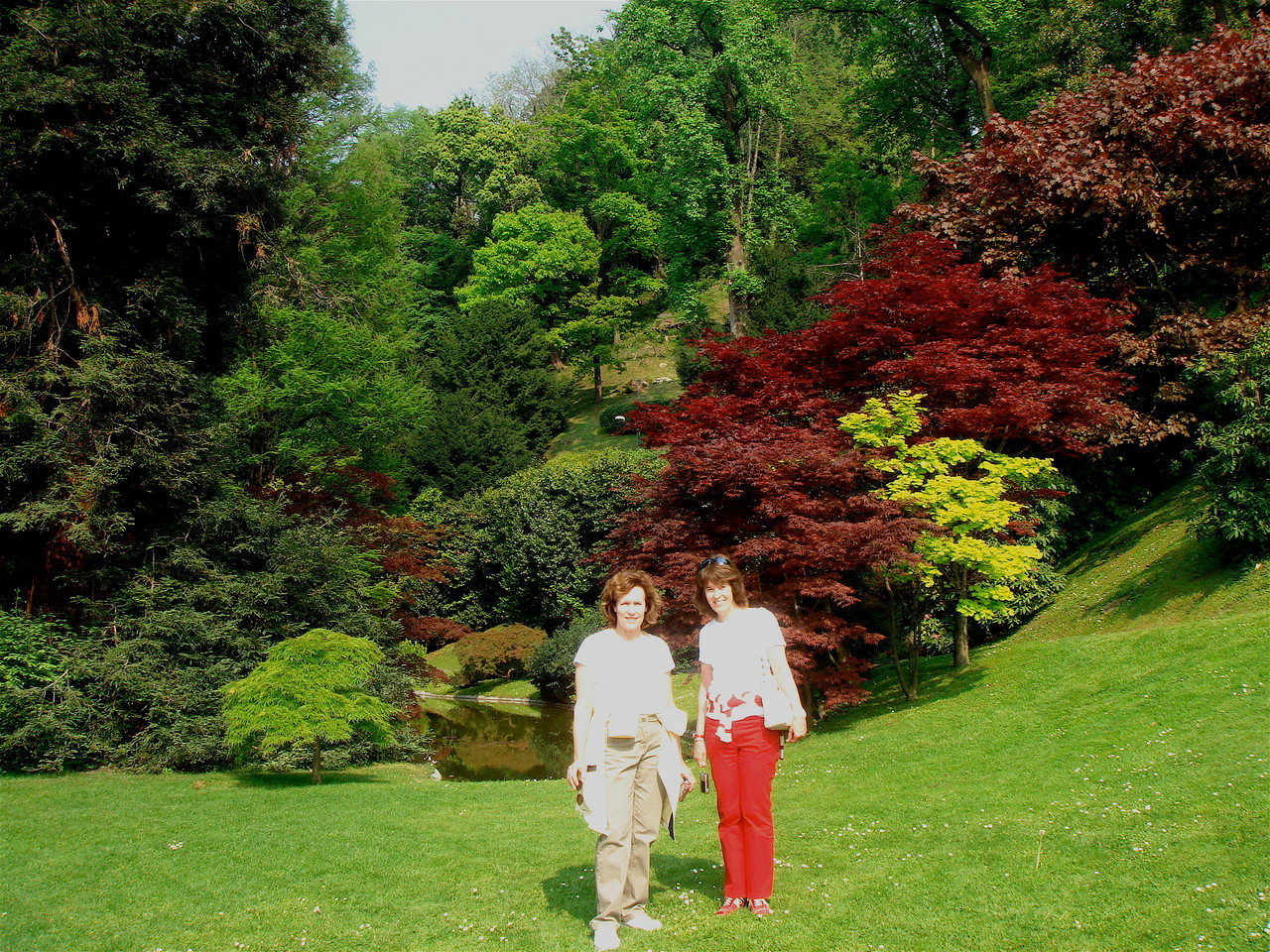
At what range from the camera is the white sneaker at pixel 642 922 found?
4.47 meters

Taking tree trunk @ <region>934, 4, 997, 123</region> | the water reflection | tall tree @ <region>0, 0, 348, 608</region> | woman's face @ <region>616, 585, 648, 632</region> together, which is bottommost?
the water reflection

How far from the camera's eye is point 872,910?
15.3 feet

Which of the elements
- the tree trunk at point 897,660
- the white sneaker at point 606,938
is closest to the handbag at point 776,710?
the white sneaker at point 606,938

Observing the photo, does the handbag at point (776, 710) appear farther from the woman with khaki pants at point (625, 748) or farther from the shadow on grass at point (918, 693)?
the shadow on grass at point (918, 693)

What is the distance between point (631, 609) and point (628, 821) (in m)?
1.05

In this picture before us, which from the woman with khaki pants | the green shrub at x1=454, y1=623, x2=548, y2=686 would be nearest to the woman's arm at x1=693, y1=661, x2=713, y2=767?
the woman with khaki pants

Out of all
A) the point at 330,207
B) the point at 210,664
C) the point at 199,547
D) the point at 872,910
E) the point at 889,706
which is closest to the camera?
the point at 872,910

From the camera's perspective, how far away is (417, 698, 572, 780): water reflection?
16266 mm

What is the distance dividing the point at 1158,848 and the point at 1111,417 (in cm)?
988

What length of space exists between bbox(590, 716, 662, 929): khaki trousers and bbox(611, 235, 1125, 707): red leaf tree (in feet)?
24.3

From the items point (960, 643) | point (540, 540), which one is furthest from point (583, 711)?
point (540, 540)

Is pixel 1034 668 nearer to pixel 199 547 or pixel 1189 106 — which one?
pixel 1189 106

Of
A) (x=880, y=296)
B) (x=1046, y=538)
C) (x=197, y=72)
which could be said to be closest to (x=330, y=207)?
(x=197, y=72)

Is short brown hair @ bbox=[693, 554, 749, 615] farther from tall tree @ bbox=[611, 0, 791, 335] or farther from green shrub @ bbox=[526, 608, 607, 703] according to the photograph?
tall tree @ bbox=[611, 0, 791, 335]
